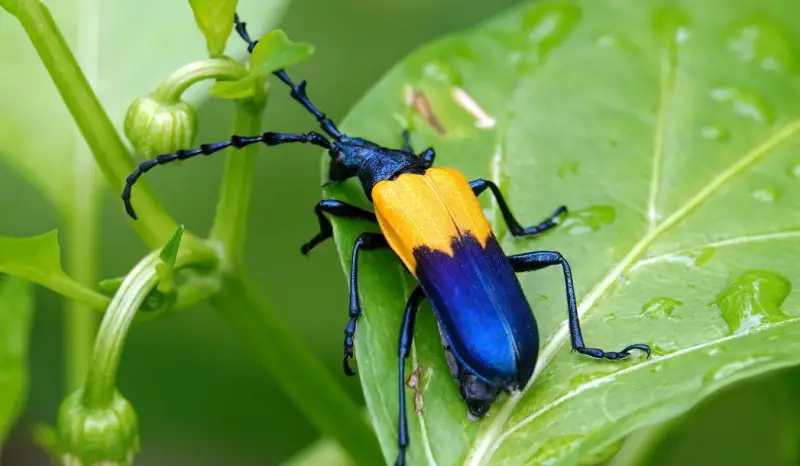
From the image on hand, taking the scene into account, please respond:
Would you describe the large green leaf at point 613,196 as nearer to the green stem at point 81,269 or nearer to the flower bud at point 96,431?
the flower bud at point 96,431

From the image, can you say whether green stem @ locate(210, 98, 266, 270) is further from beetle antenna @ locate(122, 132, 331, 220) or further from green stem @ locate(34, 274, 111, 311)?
green stem @ locate(34, 274, 111, 311)

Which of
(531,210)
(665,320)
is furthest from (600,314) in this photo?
(531,210)

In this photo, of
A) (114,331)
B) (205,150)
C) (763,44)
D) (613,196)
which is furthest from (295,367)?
(763,44)

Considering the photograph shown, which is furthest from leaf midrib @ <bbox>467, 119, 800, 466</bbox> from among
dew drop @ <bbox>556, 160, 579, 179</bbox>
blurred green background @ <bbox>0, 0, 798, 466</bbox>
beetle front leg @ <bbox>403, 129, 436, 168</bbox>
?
blurred green background @ <bbox>0, 0, 798, 466</bbox>

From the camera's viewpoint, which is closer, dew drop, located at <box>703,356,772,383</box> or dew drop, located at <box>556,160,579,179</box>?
dew drop, located at <box>703,356,772,383</box>

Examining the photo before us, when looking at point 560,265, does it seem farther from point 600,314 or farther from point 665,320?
point 665,320

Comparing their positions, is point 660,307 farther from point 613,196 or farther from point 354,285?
point 354,285

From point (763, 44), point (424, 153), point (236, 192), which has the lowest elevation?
point (763, 44)
